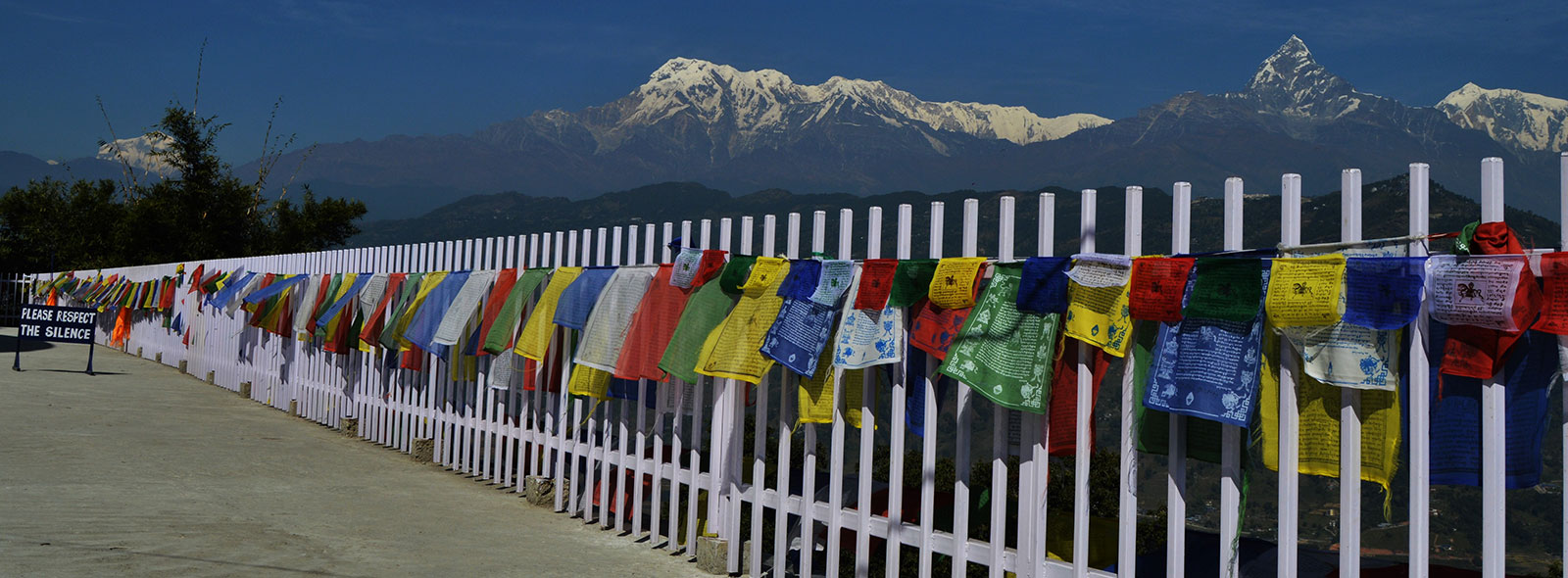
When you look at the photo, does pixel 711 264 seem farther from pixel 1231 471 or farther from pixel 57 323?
pixel 57 323

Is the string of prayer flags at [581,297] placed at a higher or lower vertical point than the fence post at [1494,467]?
higher

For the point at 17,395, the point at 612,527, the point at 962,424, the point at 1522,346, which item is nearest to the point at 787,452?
the point at 962,424

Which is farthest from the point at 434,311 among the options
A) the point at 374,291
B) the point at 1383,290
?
the point at 1383,290

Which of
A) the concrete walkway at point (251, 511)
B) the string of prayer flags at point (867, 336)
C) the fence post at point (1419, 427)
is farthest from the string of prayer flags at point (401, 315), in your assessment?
the fence post at point (1419, 427)

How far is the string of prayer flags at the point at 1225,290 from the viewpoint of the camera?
3883 mm

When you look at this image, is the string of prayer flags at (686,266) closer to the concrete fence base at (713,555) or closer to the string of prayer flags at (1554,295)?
the concrete fence base at (713,555)

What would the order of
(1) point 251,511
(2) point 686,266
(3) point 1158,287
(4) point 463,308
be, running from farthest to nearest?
1. (4) point 463,308
2. (1) point 251,511
3. (2) point 686,266
4. (3) point 1158,287

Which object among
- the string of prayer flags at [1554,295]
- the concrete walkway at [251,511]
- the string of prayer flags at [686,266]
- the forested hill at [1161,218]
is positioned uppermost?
the forested hill at [1161,218]

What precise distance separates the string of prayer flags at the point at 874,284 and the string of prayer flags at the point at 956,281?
12.0 inches

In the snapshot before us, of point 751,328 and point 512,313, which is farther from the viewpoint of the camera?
point 512,313

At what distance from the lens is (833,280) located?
5.63 metres

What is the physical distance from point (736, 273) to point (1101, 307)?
2.43m

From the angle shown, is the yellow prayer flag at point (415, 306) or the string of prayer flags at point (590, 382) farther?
the yellow prayer flag at point (415, 306)

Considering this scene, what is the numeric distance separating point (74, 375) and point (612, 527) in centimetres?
1404
